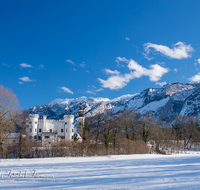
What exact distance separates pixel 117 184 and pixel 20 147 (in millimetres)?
25685

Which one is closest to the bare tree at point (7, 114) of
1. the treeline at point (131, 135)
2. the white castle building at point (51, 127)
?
the treeline at point (131, 135)

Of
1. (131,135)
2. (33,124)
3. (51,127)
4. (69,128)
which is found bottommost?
(131,135)

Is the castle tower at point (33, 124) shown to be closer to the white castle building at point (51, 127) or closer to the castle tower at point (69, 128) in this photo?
the white castle building at point (51, 127)

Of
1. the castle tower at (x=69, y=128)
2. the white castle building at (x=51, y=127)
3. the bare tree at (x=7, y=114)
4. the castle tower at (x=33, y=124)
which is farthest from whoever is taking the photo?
the castle tower at (x=69, y=128)

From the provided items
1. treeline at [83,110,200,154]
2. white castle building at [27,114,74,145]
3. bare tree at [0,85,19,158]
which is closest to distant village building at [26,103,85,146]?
white castle building at [27,114,74,145]

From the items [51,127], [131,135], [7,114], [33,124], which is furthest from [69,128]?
[7,114]

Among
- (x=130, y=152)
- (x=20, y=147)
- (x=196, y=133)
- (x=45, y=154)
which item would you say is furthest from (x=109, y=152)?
(x=196, y=133)

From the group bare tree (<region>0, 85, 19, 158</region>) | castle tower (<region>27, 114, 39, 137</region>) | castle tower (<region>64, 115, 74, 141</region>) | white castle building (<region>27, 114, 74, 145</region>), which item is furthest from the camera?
castle tower (<region>64, 115, 74, 141</region>)

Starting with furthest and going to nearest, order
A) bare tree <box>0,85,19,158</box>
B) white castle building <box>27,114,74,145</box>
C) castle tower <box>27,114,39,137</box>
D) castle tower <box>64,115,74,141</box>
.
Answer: castle tower <box>64,115,74,141</box> → white castle building <box>27,114,74,145</box> → castle tower <box>27,114,39,137</box> → bare tree <box>0,85,19,158</box>

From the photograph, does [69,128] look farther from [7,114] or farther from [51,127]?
[7,114]

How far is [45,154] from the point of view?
95.7 ft

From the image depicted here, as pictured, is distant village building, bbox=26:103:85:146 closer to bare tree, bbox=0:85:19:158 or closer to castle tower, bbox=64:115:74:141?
castle tower, bbox=64:115:74:141

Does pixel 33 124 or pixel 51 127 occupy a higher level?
pixel 33 124

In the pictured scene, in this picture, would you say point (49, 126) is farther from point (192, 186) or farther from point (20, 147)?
point (192, 186)
